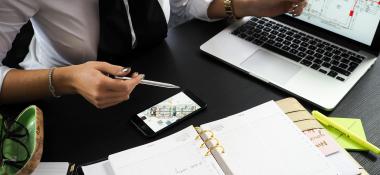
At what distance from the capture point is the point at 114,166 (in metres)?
0.64

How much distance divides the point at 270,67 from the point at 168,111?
26 centimetres

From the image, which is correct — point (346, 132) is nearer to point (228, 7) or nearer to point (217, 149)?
point (217, 149)

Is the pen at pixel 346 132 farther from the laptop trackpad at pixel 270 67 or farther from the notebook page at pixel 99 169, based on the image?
the notebook page at pixel 99 169

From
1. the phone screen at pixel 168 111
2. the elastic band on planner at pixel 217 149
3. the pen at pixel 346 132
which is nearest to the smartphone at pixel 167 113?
the phone screen at pixel 168 111

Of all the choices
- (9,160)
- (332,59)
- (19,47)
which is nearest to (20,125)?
(9,160)

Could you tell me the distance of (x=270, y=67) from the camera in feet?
2.77

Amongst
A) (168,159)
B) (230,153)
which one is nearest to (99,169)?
(168,159)

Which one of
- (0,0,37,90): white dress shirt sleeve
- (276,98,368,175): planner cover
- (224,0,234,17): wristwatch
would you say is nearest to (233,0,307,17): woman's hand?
(224,0,234,17): wristwatch

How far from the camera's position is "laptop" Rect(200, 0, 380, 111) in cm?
77

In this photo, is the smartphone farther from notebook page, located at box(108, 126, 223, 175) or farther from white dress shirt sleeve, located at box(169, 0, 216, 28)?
white dress shirt sleeve, located at box(169, 0, 216, 28)

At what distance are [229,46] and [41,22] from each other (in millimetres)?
446

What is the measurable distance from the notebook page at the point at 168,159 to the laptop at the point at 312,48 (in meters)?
0.25

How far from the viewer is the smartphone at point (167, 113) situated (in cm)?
73

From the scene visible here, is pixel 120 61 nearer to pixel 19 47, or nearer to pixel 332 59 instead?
pixel 332 59
